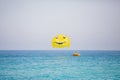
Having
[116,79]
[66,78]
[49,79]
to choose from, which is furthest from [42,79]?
[116,79]

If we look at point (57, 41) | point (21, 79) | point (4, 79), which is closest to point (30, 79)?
point (21, 79)

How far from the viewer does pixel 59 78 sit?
19.7 metres

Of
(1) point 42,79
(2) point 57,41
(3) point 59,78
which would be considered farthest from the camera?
(2) point 57,41

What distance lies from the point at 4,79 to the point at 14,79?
2.36 feet

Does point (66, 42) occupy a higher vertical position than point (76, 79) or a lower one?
higher

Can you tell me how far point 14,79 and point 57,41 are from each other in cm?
946

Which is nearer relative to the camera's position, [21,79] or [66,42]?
[21,79]

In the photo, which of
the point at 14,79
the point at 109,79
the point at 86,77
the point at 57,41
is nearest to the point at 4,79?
the point at 14,79

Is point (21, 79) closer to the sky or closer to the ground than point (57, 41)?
closer to the ground

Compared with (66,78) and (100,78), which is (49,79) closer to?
(66,78)

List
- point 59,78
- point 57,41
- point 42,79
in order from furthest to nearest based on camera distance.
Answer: point 57,41, point 59,78, point 42,79

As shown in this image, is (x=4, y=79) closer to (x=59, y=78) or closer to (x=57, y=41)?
(x=59, y=78)

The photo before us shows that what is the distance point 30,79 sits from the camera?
18844 millimetres

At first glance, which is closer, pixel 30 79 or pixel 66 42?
pixel 30 79
